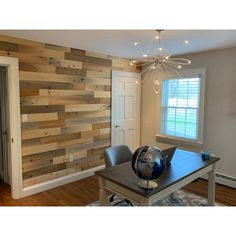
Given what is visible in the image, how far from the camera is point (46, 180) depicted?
132 inches

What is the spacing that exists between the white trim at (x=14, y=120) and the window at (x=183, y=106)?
9.37 ft

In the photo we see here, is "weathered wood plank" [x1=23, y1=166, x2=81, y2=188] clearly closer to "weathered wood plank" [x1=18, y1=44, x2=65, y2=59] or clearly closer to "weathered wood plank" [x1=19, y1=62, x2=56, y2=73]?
"weathered wood plank" [x1=19, y1=62, x2=56, y2=73]

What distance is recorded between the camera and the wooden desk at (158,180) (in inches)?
68.9

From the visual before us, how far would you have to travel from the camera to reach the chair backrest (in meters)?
2.61

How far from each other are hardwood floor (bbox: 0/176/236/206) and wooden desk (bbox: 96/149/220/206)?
0.70 m

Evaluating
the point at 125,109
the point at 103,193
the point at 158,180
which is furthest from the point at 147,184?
the point at 125,109

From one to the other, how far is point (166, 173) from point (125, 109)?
8.32 feet

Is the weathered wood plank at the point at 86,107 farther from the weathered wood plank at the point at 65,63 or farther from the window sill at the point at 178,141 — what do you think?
the window sill at the point at 178,141

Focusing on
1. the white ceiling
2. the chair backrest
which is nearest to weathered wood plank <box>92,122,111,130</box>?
the chair backrest

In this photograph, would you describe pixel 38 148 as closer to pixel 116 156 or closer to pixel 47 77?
pixel 47 77

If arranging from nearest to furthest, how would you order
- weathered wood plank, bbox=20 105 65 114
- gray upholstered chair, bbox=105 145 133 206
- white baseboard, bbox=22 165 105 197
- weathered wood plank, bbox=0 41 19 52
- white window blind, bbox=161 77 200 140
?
gray upholstered chair, bbox=105 145 133 206
weathered wood plank, bbox=0 41 19 52
weathered wood plank, bbox=20 105 65 114
white baseboard, bbox=22 165 105 197
white window blind, bbox=161 77 200 140

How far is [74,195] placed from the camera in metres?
3.14

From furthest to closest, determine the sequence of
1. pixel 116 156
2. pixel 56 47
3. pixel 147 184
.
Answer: pixel 56 47
pixel 116 156
pixel 147 184

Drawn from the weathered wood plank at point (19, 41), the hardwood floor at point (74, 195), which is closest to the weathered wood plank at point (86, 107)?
the weathered wood plank at point (19, 41)
